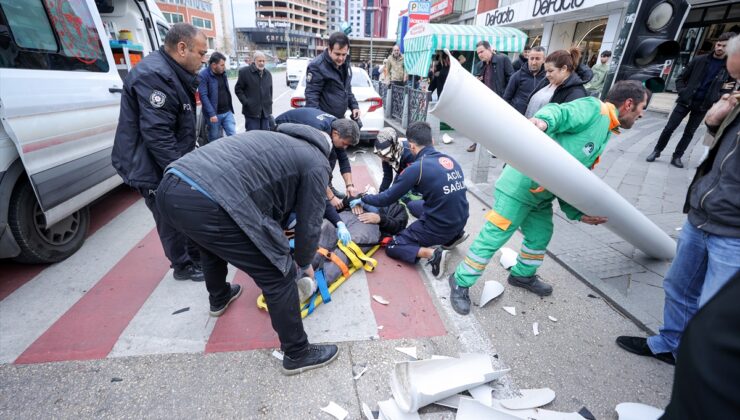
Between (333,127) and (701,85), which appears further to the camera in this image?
(701,85)

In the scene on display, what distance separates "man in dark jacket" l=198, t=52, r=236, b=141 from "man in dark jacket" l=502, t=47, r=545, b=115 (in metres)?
4.58

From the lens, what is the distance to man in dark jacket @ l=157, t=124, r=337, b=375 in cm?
159

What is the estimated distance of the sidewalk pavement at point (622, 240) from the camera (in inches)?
107

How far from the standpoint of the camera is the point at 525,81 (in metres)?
5.02

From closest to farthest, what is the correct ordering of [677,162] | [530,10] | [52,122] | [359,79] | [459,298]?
[52,122] < [459,298] < [677,162] < [359,79] < [530,10]

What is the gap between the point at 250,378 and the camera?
196cm

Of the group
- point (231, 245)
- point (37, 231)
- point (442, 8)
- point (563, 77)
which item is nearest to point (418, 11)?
point (563, 77)

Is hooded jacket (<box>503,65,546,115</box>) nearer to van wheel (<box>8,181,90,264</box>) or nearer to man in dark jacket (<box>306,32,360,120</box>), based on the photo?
man in dark jacket (<box>306,32,360,120</box>)

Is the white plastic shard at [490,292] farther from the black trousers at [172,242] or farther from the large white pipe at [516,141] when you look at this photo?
the black trousers at [172,242]

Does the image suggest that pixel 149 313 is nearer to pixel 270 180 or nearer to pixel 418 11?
pixel 270 180

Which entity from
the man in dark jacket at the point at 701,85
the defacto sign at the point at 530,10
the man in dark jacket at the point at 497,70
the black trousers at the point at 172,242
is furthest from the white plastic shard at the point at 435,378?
the defacto sign at the point at 530,10

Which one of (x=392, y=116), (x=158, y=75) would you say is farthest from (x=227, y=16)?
(x=158, y=75)

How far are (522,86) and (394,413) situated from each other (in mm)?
4845

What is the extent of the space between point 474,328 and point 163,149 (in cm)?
247
